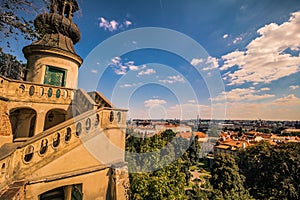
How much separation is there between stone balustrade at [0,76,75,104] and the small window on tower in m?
1.51

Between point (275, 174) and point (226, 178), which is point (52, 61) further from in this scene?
point (275, 174)

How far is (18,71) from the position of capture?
46.0ft

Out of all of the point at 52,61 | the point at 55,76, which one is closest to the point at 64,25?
the point at 52,61

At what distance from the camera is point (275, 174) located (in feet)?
96.0

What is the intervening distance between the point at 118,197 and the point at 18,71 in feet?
49.5

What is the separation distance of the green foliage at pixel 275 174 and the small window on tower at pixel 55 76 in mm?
36380

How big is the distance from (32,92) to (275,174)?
39.6 m

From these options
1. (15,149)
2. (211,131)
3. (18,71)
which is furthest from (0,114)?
(211,131)

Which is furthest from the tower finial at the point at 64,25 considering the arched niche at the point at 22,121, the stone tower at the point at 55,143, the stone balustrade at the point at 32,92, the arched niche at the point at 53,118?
the arched niche at the point at 22,121

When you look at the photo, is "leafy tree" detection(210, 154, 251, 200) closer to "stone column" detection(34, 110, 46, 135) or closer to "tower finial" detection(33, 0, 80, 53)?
"stone column" detection(34, 110, 46, 135)

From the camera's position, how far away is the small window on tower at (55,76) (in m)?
9.80

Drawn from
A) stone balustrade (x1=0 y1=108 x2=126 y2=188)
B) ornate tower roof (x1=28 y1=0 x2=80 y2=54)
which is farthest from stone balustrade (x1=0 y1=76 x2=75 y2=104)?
stone balustrade (x1=0 y1=108 x2=126 y2=188)

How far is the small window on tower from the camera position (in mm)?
9800

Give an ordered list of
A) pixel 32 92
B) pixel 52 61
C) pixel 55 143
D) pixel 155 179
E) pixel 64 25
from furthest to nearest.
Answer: pixel 64 25, pixel 52 61, pixel 155 179, pixel 32 92, pixel 55 143
